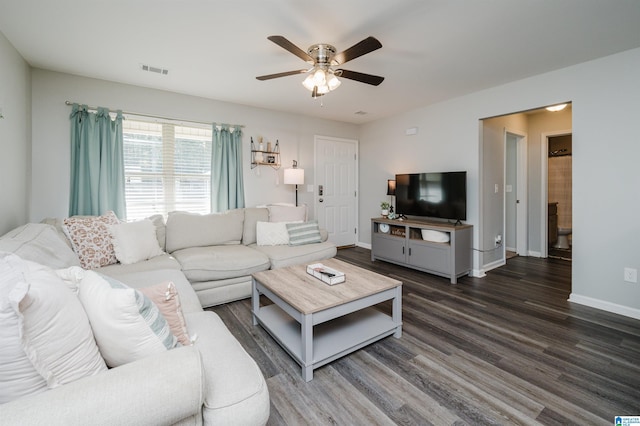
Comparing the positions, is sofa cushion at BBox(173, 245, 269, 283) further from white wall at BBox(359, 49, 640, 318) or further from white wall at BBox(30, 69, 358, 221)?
white wall at BBox(359, 49, 640, 318)

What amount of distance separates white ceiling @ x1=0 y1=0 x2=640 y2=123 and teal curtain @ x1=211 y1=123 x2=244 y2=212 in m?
0.78

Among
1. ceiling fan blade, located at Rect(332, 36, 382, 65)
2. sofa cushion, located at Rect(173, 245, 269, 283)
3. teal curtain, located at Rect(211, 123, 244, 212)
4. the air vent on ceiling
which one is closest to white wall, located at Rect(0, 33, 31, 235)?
the air vent on ceiling

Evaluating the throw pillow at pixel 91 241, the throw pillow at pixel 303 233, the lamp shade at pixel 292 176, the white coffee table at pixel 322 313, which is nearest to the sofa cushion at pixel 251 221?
the throw pillow at pixel 303 233

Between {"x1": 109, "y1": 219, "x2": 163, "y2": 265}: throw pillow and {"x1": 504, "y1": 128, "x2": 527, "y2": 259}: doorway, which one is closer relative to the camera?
{"x1": 109, "y1": 219, "x2": 163, "y2": 265}: throw pillow

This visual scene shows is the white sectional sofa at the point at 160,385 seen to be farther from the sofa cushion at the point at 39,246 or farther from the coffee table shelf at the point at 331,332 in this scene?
the coffee table shelf at the point at 331,332

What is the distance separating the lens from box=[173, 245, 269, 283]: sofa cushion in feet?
9.09

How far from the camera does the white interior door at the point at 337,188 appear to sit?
522 centimetres

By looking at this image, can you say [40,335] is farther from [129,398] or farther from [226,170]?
[226,170]

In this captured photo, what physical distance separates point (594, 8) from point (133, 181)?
474 centimetres

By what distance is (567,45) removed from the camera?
8.38ft

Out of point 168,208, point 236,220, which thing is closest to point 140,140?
point 168,208

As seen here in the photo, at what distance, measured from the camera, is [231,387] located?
1.03 meters

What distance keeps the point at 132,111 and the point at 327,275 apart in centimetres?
321

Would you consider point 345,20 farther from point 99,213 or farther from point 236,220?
point 99,213
